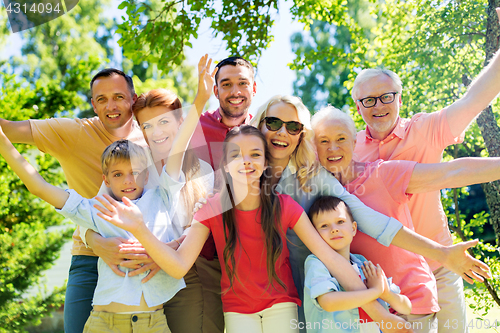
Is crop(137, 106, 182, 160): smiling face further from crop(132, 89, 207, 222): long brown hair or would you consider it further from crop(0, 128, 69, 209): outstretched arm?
crop(0, 128, 69, 209): outstretched arm

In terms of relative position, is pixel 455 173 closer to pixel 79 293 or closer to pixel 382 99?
pixel 382 99

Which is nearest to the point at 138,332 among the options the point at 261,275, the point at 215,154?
the point at 261,275

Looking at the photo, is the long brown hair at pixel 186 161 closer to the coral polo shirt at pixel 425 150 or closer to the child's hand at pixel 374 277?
the child's hand at pixel 374 277

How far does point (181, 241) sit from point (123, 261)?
0.36 meters

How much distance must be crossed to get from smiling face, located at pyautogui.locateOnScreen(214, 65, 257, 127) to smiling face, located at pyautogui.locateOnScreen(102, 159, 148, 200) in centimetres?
121

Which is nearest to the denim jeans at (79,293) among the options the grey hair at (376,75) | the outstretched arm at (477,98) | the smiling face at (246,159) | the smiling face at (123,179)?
the smiling face at (123,179)

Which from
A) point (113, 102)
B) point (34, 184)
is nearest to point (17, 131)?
point (113, 102)

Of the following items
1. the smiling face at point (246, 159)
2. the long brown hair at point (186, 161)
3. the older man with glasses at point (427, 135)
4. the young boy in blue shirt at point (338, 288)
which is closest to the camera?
the young boy in blue shirt at point (338, 288)

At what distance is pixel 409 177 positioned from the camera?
240 cm

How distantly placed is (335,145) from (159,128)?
1253 mm

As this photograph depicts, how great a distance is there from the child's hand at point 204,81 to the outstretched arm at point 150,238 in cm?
84

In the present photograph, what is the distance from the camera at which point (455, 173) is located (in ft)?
7.65

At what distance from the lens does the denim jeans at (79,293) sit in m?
2.67

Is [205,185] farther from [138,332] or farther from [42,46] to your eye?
[42,46]
